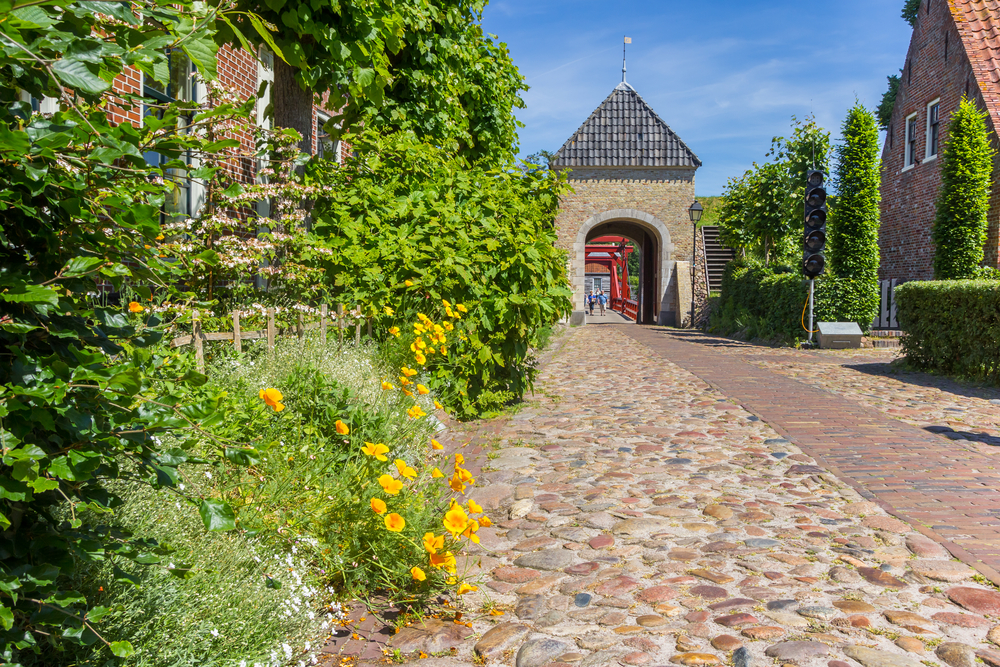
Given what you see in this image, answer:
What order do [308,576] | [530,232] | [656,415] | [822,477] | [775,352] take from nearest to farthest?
[308,576], [822,477], [530,232], [656,415], [775,352]

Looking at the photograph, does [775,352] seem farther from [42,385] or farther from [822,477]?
[42,385]

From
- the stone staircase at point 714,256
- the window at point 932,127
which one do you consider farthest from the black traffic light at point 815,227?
the stone staircase at point 714,256

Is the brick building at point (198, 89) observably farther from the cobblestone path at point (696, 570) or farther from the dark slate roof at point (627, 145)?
the dark slate roof at point (627, 145)

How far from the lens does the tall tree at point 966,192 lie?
→ 15.6 metres

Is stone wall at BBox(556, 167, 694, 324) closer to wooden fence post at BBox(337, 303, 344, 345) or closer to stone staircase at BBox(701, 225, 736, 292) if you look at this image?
stone staircase at BBox(701, 225, 736, 292)

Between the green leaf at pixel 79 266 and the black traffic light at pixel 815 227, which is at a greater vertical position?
the black traffic light at pixel 815 227

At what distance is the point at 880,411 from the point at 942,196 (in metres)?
11.4

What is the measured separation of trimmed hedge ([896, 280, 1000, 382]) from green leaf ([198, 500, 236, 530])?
34.1 feet

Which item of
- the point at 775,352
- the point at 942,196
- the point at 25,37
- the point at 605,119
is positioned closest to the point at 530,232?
the point at 25,37

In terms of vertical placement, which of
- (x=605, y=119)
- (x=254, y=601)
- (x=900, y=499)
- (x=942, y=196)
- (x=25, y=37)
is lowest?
(x=900, y=499)

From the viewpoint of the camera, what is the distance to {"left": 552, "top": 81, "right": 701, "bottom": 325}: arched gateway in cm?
2770

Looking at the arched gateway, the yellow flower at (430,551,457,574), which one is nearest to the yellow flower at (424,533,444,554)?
the yellow flower at (430,551,457,574)

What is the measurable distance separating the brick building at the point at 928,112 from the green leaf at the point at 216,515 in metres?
19.0

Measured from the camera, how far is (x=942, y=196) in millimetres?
16062
